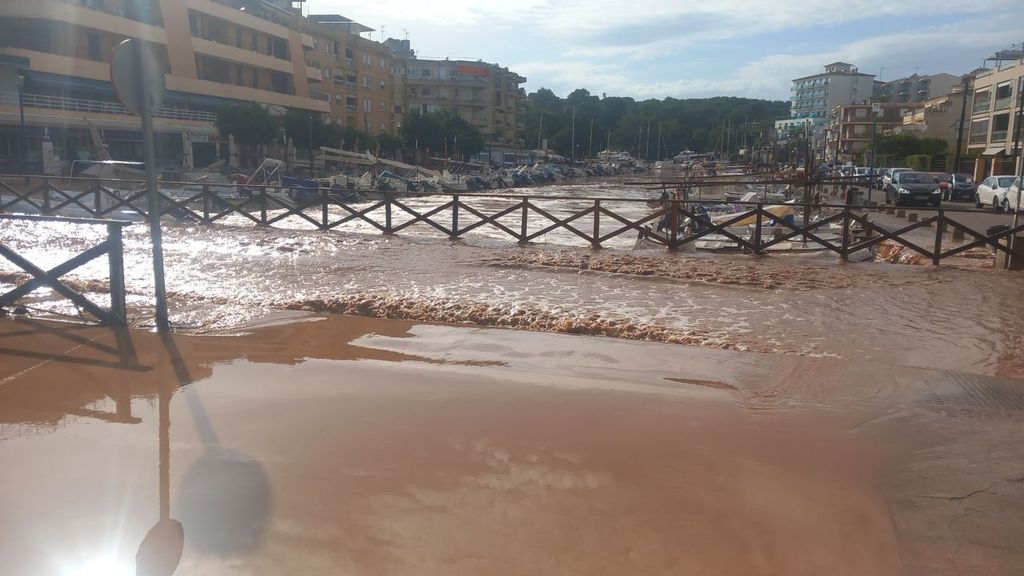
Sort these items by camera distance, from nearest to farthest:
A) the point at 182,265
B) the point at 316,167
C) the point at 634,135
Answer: the point at 182,265
the point at 316,167
the point at 634,135

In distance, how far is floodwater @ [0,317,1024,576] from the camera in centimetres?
345

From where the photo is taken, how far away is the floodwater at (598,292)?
26.2 feet

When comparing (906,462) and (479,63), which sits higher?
(479,63)

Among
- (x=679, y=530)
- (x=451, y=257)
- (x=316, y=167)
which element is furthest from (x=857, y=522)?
(x=316, y=167)

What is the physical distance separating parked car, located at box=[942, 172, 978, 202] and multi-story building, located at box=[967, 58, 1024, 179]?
30.4 ft

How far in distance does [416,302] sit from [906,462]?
18.9 feet

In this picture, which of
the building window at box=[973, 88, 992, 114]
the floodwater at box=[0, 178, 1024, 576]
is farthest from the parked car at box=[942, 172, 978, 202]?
the floodwater at box=[0, 178, 1024, 576]

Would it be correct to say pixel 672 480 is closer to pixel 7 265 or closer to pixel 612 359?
pixel 612 359

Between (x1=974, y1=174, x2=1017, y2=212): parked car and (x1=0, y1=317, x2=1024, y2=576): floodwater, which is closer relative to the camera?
(x1=0, y1=317, x2=1024, y2=576): floodwater

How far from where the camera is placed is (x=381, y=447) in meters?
4.57

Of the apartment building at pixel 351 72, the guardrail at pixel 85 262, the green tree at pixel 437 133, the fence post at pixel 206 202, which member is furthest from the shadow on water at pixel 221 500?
the apartment building at pixel 351 72

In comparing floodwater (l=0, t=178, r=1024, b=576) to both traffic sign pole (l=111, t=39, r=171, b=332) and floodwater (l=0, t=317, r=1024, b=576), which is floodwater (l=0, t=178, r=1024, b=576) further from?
traffic sign pole (l=111, t=39, r=171, b=332)

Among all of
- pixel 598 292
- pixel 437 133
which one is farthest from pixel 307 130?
pixel 598 292

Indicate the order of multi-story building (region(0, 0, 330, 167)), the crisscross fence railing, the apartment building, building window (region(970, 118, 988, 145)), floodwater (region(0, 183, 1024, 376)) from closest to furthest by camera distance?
floodwater (region(0, 183, 1024, 376)) < the crisscross fence railing < multi-story building (region(0, 0, 330, 167)) < building window (region(970, 118, 988, 145)) < the apartment building
